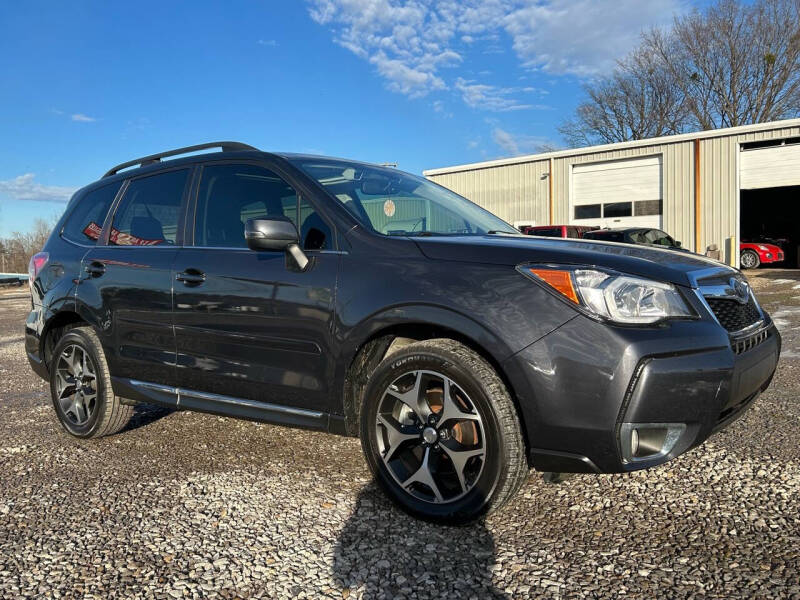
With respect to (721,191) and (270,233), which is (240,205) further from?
(721,191)

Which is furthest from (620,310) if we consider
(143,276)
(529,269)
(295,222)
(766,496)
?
(143,276)

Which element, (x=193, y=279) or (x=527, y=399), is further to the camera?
(x=193, y=279)

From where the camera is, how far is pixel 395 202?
3.42 meters

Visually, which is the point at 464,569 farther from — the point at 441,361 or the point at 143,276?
the point at 143,276

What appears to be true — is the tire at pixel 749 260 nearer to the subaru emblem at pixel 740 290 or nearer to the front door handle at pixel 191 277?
the subaru emblem at pixel 740 290

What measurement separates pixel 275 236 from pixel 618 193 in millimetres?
Result: 22032

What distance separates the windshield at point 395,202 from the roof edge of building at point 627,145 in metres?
19.4

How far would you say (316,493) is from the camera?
2979mm

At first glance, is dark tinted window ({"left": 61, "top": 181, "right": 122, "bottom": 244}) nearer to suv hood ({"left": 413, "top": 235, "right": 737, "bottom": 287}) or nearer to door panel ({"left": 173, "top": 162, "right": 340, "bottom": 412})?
door panel ({"left": 173, "top": 162, "right": 340, "bottom": 412})

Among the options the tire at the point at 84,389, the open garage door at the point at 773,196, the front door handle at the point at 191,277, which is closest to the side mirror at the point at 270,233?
the front door handle at the point at 191,277

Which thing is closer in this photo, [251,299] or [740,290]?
[740,290]

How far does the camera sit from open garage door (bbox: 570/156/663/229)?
21922 millimetres

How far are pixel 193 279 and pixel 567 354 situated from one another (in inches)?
79.8

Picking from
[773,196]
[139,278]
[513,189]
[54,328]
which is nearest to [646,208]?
[513,189]
